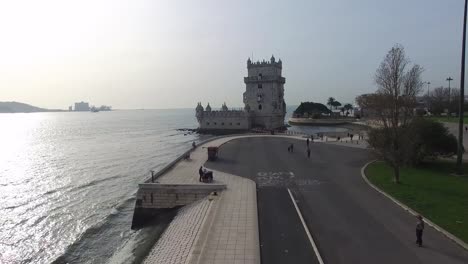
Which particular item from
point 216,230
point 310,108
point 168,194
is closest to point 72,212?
point 168,194

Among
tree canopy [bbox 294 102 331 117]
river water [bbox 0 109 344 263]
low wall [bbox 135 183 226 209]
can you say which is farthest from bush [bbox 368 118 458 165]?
tree canopy [bbox 294 102 331 117]

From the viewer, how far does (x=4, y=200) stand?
3475cm

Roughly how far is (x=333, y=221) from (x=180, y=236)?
25.1 ft

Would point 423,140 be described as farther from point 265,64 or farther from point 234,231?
point 265,64

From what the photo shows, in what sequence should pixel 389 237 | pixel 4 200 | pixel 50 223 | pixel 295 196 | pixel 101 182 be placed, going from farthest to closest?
1. pixel 101 182
2. pixel 4 200
3. pixel 50 223
4. pixel 295 196
5. pixel 389 237

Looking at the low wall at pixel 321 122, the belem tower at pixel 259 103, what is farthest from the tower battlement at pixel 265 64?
the low wall at pixel 321 122

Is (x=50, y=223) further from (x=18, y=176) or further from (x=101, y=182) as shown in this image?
(x=18, y=176)

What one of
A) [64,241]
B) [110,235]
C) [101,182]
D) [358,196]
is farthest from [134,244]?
[101,182]

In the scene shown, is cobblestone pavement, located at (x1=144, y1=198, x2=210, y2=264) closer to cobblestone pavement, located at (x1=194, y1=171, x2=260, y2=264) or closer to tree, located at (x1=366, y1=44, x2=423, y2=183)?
cobblestone pavement, located at (x1=194, y1=171, x2=260, y2=264)

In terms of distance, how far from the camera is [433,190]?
80.3 feet

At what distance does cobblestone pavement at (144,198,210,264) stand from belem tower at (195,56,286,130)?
75.2m

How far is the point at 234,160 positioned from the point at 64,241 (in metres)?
18.3

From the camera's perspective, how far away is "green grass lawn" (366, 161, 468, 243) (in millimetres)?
18703

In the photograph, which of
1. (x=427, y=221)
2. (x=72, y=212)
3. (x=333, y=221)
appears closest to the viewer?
(x=427, y=221)
